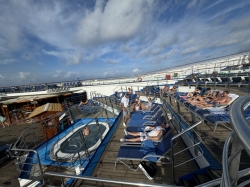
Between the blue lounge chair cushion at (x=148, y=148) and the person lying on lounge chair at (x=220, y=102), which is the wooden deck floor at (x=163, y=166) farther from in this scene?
the person lying on lounge chair at (x=220, y=102)

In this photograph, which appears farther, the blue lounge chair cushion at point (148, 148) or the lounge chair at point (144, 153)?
the blue lounge chair cushion at point (148, 148)

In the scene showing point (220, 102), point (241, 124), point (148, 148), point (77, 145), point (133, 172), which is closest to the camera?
point (241, 124)

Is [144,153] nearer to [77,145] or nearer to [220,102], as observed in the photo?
[220,102]

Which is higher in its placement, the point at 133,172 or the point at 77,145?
the point at 133,172

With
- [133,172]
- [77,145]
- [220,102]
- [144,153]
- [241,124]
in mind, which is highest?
[241,124]

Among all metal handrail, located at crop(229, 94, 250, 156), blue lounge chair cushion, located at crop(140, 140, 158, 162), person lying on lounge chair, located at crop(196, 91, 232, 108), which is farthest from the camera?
person lying on lounge chair, located at crop(196, 91, 232, 108)

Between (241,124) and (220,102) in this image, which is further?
(220,102)

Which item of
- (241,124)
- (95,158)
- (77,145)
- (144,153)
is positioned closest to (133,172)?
(144,153)

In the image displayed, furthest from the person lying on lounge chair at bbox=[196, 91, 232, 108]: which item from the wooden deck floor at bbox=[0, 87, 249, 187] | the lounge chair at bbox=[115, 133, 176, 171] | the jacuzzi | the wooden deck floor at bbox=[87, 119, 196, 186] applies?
the jacuzzi

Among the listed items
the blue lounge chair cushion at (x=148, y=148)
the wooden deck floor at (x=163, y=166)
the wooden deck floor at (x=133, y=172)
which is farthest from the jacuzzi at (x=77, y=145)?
the blue lounge chair cushion at (x=148, y=148)

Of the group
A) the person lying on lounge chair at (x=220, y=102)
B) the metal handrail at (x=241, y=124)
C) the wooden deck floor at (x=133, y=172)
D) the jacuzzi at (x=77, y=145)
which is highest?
the metal handrail at (x=241, y=124)

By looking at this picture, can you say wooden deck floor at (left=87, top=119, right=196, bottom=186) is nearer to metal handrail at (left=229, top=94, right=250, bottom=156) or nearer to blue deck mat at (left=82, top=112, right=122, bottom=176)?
blue deck mat at (left=82, top=112, right=122, bottom=176)

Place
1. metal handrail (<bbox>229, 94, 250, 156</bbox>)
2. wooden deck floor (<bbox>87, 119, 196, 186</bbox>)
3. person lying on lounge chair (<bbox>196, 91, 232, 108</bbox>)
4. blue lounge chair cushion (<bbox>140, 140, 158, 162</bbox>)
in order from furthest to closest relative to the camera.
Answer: person lying on lounge chair (<bbox>196, 91, 232, 108</bbox>) < blue lounge chair cushion (<bbox>140, 140, 158, 162</bbox>) < wooden deck floor (<bbox>87, 119, 196, 186</bbox>) < metal handrail (<bbox>229, 94, 250, 156</bbox>)

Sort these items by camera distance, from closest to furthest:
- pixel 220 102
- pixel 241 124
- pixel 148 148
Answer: pixel 241 124 → pixel 148 148 → pixel 220 102
